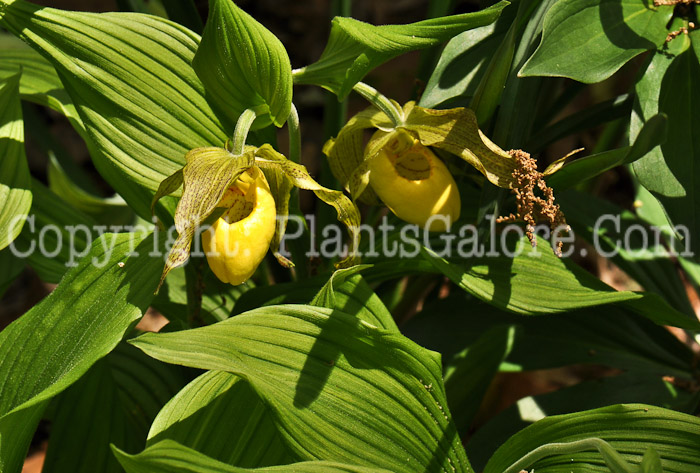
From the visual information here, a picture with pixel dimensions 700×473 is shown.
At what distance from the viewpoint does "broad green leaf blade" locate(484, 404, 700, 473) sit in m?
0.77

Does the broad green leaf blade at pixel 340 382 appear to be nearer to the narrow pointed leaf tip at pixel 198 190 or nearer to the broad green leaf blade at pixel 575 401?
the narrow pointed leaf tip at pixel 198 190

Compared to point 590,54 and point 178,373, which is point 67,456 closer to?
point 178,373

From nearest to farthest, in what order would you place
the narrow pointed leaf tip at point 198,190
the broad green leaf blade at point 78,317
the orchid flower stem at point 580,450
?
the orchid flower stem at point 580,450 → the narrow pointed leaf tip at point 198,190 → the broad green leaf blade at point 78,317

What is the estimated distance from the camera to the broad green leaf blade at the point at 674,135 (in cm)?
87

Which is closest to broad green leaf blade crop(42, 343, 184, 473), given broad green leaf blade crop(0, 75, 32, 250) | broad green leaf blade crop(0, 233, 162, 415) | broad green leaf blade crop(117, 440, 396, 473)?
broad green leaf blade crop(0, 233, 162, 415)

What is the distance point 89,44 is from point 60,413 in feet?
1.83

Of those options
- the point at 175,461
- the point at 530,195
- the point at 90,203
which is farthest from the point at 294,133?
the point at 90,203

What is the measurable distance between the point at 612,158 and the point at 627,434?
0.34m

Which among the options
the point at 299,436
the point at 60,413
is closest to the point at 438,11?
the point at 299,436

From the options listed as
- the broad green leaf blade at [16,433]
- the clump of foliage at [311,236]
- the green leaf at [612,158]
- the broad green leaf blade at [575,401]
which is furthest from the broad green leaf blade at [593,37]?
the broad green leaf blade at [16,433]

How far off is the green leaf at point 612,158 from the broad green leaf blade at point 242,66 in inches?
14.7

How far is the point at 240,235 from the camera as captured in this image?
0.78 m

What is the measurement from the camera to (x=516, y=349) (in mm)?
1184

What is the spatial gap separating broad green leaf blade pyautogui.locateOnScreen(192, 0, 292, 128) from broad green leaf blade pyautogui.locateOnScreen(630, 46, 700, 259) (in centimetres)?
48
